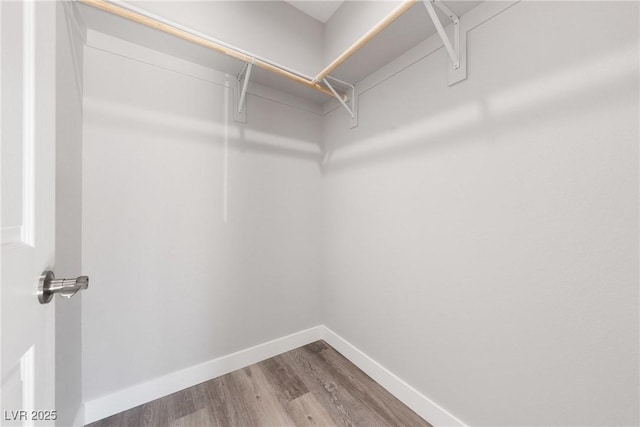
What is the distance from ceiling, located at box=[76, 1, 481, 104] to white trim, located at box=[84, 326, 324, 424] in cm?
192

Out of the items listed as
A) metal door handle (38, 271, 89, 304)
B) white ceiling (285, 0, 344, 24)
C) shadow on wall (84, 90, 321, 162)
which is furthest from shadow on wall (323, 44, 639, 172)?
metal door handle (38, 271, 89, 304)

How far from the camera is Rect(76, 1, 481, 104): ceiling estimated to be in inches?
44.2

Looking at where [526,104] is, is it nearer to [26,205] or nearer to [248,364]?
[26,205]

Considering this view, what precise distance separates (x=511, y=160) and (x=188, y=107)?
1757 millimetres

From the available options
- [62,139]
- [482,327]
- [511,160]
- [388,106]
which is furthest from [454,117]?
[62,139]

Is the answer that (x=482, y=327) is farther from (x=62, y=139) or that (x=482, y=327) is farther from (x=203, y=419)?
(x=62, y=139)

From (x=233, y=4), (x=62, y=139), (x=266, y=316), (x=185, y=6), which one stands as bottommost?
(x=266, y=316)

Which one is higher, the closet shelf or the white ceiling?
the white ceiling

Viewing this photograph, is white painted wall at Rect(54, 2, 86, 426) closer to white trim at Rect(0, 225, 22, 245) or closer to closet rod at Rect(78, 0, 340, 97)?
closet rod at Rect(78, 0, 340, 97)

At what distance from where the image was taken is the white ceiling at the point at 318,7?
1675 mm

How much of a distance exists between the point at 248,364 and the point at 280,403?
1.41 feet

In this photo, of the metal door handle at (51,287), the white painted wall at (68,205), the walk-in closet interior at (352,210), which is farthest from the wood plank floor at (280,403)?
the metal door handle at (51,287)

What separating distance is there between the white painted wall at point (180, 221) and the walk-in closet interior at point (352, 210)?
13 millimetres

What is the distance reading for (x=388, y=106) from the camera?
1486 millimetres
